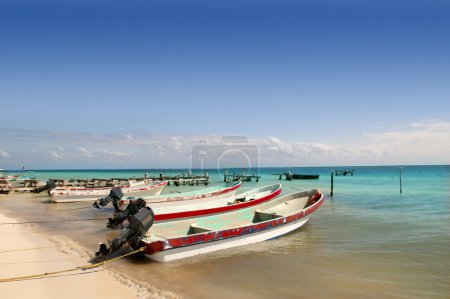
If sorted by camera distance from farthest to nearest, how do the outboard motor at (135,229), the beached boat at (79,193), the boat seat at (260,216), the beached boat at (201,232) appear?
1. the beached boat at (79,193)
2. the boat seat at (260,216)
3. the beached boat at (201,232)
4. the outboard motor at (135,229)

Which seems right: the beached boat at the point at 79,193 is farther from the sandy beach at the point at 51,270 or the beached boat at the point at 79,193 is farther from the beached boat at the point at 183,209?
the sandy beach at the point at 51,270

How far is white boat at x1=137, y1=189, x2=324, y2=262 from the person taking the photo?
34.0ft

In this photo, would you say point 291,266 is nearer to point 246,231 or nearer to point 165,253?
point 246,231

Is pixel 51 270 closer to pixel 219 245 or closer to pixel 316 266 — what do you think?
pixel 219 245

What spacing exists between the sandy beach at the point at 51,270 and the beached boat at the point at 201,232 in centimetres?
111

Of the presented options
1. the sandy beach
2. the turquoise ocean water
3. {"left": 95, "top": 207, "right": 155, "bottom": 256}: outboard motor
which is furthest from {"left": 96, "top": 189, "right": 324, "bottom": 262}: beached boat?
the sandy beach

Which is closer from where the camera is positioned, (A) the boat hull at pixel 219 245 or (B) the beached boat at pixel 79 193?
(A) the boat hull at pixel 219 245

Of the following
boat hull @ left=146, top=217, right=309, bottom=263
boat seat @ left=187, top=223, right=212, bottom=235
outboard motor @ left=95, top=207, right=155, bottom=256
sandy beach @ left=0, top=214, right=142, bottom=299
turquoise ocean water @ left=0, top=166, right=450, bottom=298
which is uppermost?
outboard motor @ left=95, top=207, right=155, bottom=256

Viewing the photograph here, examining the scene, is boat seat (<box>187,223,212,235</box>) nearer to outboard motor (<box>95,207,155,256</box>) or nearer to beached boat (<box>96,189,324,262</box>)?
beached boat (<box>96,189,324,262</box>)

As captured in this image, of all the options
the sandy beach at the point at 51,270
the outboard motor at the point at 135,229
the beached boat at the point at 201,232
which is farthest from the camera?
the beached boat at the point at 201,232

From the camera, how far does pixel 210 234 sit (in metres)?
11.3

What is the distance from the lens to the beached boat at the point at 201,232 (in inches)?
397

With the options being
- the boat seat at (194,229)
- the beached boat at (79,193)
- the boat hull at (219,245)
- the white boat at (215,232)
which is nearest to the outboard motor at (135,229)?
the white boat at (215,232)

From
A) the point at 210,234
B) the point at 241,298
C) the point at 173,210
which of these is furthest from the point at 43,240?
the point at 241,298
